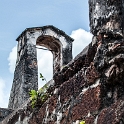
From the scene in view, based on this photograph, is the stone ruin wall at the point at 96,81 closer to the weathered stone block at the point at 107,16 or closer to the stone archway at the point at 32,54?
the weathered stone block at the point at 107,16

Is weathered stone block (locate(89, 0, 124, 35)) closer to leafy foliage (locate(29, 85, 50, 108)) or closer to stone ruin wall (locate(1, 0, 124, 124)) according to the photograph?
stone ruin wall (locate(1, 0, 124, 124))

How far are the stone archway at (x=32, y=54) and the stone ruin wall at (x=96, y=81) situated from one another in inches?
213

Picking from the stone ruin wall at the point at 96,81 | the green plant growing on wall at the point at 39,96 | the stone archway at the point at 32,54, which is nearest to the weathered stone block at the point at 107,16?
the stone ruin wall at the point at 96,81

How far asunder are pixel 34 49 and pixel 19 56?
2.17 ft

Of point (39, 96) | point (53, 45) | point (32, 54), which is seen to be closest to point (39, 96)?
point (39, 96)

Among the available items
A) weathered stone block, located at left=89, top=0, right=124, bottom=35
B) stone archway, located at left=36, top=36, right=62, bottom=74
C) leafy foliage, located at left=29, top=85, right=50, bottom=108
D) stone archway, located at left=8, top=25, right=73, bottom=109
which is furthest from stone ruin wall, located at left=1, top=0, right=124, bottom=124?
stone archway, located at left=36, top=36, right=62, bottom=74

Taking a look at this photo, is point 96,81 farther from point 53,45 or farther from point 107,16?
point 53,45

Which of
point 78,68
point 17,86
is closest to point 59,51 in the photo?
point 17,86

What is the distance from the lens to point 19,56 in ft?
32.3

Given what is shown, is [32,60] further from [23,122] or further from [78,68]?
[78,68]

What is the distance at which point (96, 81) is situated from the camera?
2.70 metres

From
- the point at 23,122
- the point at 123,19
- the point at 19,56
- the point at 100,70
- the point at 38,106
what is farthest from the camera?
the point at 19,56

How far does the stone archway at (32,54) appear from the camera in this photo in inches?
348

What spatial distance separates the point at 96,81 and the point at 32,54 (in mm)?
6675
